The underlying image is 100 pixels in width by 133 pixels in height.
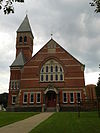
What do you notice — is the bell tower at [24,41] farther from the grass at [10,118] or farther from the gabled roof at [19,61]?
the grass at [10,118]

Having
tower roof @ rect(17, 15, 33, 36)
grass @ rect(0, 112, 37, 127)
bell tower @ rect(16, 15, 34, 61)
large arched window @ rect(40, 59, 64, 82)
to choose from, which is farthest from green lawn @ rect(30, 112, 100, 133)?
tower roof @ rect(17, 15, 33, 36)

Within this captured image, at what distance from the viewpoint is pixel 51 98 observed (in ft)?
123

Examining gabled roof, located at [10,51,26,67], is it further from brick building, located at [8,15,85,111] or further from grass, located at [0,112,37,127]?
grass, located at [0,112,37,127]

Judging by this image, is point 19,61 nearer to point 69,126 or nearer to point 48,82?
point 48,82

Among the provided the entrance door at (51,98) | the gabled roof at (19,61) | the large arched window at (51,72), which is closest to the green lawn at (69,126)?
the entrance door at (51,98)

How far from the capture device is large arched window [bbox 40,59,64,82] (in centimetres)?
3856

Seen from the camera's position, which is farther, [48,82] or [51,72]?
[51,72]

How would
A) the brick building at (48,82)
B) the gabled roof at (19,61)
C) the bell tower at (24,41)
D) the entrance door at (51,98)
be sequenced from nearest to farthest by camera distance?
the brick building at (48,82) < the entrance door at (51,98) < the gabled roof at (19,61) < the bell tower at (24,41)

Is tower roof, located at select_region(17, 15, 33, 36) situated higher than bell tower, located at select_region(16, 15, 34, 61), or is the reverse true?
tower roof, located at select_region(17, 15, 33, 36)

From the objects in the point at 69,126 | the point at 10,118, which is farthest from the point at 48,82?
the point at 69,126

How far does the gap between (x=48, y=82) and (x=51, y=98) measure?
3.43 m

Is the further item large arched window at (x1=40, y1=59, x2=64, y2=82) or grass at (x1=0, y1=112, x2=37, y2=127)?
large arched window at (x1=40, y1=59, x2=64, y2=82)

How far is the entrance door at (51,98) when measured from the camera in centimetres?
3728

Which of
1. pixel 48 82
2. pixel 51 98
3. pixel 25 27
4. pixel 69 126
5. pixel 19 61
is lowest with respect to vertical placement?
pixel 69 126
